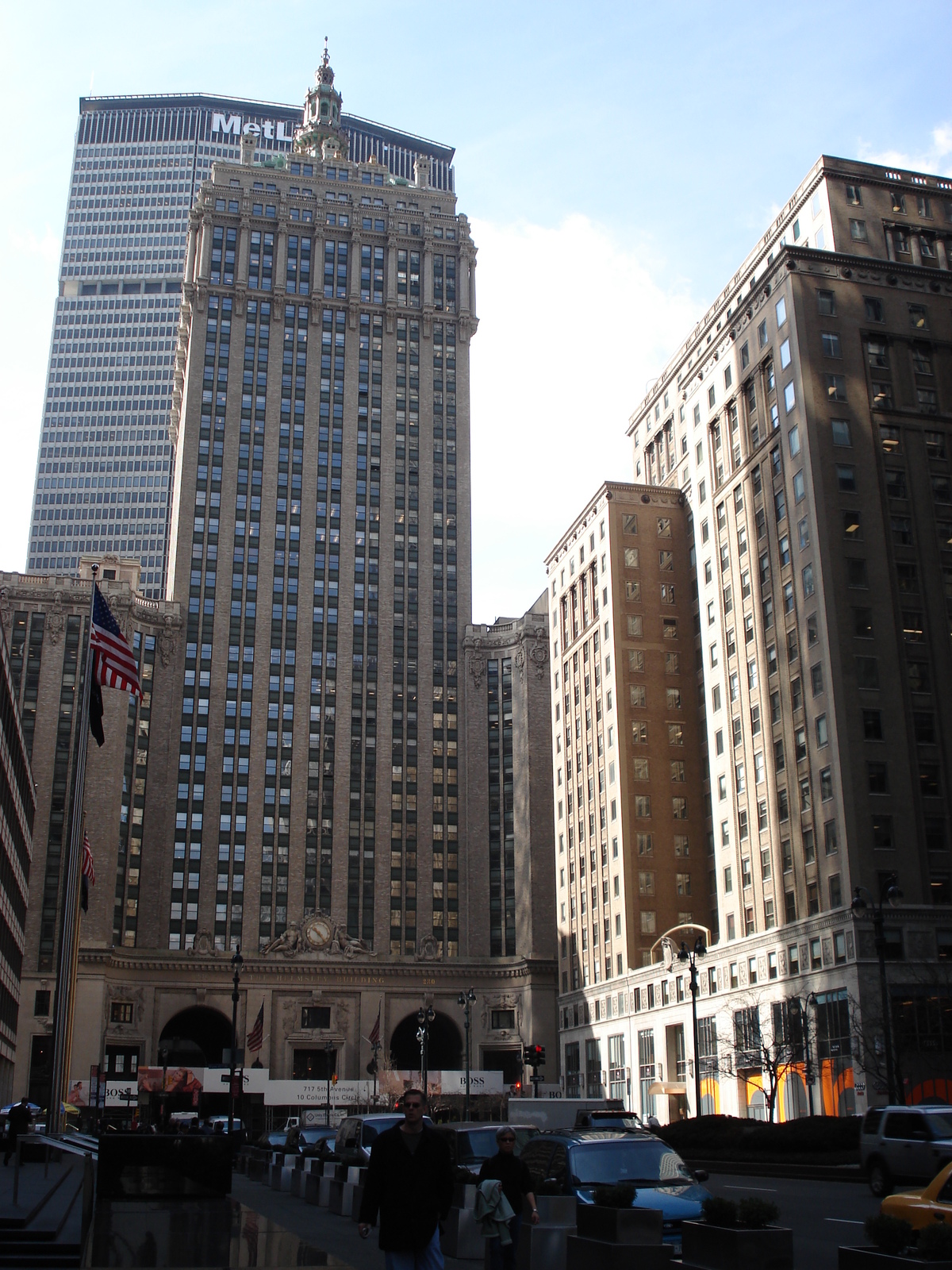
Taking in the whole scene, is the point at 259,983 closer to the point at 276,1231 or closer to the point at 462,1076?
the point at 462,1076

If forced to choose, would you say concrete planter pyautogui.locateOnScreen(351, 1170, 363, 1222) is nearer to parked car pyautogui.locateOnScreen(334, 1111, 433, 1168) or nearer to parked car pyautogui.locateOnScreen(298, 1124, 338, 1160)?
parked car pyautogui.locateOnScreen(334, 1111, 433, 1168)

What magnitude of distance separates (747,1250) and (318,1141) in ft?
103

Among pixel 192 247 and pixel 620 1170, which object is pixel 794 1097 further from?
pixel 192 247

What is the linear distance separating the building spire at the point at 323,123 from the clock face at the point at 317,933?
293 ft

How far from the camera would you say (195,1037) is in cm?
11306

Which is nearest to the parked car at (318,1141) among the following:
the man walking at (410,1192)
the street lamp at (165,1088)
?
the street lamp at (165,1088)

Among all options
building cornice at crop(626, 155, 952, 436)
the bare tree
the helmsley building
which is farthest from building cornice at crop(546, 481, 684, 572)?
the bare tree

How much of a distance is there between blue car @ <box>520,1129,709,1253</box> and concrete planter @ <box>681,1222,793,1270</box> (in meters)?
3.31

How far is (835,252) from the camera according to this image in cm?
7356

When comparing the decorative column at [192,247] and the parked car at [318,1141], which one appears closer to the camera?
the parked car at [318,1141]

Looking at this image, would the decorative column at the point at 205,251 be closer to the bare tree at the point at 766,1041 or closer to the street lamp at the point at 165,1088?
the street lamp at the point at 165,1088

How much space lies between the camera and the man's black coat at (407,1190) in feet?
35.8

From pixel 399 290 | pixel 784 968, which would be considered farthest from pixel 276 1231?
pixel 399 290

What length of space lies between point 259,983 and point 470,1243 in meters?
96.0
